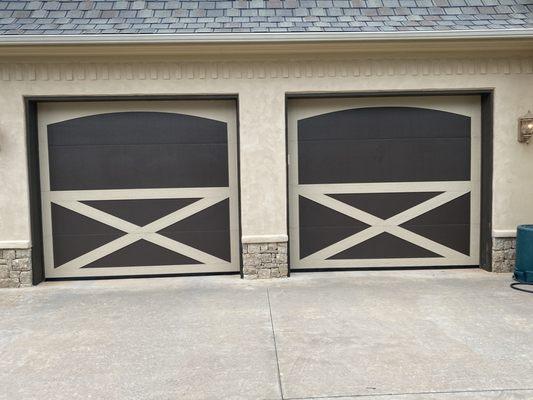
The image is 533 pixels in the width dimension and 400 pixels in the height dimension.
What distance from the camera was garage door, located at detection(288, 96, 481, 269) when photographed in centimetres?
646

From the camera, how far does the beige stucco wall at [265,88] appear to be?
5.99m

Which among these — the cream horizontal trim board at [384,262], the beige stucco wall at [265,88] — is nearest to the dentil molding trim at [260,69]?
the beige stucco wall at [265,88]

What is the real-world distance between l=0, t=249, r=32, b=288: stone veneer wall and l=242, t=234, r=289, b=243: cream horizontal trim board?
275 centimetres

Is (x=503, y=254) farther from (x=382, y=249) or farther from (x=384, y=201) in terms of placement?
(x=384, y=201)

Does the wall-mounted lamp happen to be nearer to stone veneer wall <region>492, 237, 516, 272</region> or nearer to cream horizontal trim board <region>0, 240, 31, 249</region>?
stone veneer wall <region>492, 237, 516, 272</region>

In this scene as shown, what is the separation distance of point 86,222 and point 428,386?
4775 mm

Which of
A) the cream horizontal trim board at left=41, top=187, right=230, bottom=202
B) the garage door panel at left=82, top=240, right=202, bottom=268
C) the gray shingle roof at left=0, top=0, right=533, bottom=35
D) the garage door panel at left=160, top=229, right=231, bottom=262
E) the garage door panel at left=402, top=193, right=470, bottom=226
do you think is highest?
the gray shingle roof at left=0, top=0, right=533, bottom=35

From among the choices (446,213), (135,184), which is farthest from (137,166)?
(446,213)

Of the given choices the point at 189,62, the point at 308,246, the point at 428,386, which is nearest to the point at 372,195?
the point at 308,246

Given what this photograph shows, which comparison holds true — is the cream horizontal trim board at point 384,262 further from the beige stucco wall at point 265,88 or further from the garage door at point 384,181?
the beige stucco wall at point 265,88

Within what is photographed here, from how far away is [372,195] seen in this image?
6535mm

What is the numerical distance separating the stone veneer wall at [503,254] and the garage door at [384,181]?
323 mm

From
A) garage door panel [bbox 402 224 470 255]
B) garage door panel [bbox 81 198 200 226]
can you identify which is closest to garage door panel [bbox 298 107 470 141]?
garage door panel [bbox 402 224 470 255]

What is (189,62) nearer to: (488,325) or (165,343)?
(165,343)
